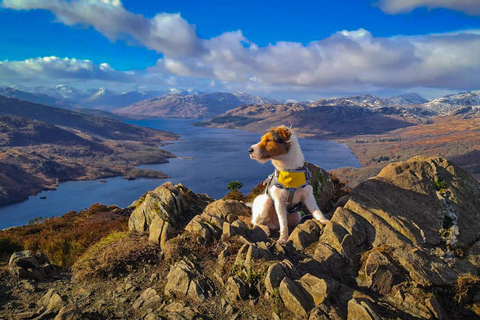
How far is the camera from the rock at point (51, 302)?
4125mm

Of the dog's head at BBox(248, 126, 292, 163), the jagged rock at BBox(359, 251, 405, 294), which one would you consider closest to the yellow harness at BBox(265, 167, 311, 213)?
the dog's head at BBox(248, 126, 292, 163)

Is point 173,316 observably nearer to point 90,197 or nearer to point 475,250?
point 475,250

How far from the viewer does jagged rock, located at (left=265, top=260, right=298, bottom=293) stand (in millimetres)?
3953

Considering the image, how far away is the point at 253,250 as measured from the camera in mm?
4617

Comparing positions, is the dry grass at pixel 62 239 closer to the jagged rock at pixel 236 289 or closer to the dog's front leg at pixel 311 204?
the jagged rock at pixel 236 289

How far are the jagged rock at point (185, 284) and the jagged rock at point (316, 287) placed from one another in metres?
1.55

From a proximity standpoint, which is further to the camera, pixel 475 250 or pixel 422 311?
pixel 475 250

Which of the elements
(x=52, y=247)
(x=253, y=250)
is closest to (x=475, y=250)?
(x=253, y=250)

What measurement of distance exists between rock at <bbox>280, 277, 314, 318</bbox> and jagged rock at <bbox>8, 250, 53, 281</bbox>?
4.58 metres

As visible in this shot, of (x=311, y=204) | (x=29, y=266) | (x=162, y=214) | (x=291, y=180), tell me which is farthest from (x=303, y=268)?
(x=29, y=266)

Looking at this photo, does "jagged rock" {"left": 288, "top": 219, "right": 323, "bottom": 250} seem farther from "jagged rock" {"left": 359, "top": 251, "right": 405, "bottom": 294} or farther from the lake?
the lake

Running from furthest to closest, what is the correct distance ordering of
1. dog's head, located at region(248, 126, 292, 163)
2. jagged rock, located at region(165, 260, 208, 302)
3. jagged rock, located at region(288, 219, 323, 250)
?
dog's head, located at region(248, 126, 292, 163) → jagged rock, located at region(288, 219, 323, 250) → jagged rock, located at region(165, 260, 208, 302)

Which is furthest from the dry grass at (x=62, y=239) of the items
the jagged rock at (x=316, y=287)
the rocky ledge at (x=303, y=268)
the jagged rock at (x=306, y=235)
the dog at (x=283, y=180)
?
the jagged rock at (x=316, y=287)

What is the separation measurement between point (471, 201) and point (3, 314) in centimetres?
899
